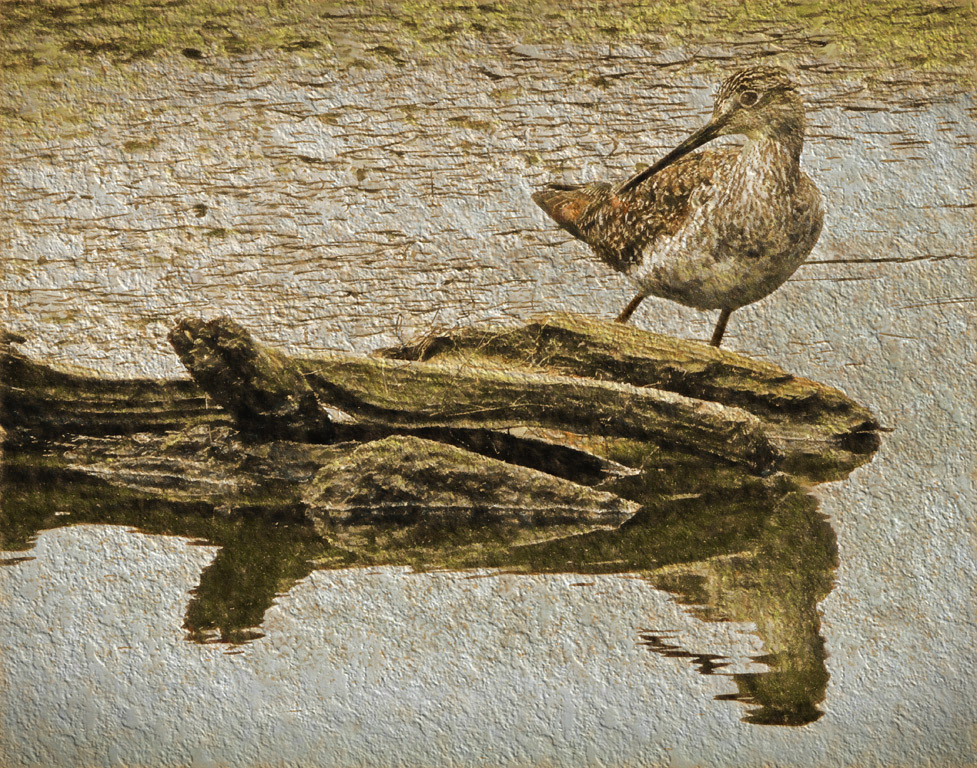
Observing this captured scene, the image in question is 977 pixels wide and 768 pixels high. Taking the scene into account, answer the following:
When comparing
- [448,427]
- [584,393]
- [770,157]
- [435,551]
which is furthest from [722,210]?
[435,551]

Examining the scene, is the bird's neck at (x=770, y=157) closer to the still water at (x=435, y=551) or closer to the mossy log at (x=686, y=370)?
the still water at (x=435, y=551)

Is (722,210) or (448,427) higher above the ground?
(722,210)

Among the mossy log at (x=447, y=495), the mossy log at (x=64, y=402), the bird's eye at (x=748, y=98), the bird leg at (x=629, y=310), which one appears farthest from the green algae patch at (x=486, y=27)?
the mossy log at (x=447, y=495)

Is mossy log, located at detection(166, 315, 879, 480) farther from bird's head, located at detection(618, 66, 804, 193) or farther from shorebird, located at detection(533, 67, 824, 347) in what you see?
bird's head, located at detection(618, 66, 804, 193)

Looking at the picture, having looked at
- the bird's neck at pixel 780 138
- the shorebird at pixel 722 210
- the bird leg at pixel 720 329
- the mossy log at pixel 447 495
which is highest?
the bird's neck at pixel 780 138

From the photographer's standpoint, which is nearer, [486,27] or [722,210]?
[722,210]

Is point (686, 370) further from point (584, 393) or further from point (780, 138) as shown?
point (780, 138)

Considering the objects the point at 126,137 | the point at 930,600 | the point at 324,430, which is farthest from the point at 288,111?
the point at 930,600
